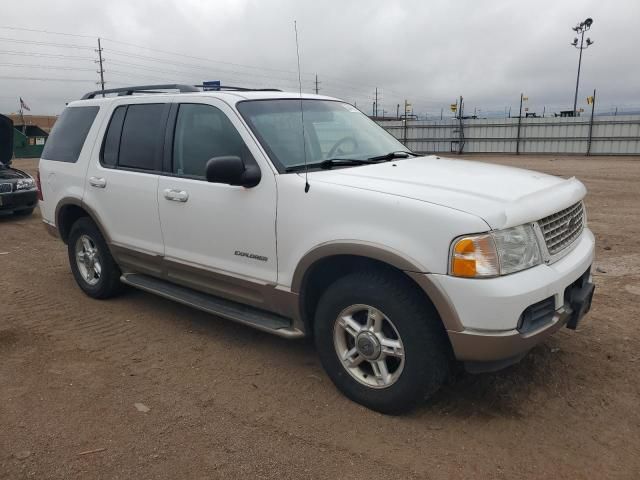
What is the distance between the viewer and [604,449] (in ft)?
9.35

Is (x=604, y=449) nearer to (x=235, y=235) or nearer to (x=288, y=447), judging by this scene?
(x=288, y=447)

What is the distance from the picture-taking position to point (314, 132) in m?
4.09

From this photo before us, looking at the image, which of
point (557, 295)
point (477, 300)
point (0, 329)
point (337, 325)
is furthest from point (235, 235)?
point (0, 329)

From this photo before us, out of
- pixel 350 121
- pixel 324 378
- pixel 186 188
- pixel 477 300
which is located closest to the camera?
pixel 477 300

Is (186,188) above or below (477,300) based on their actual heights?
above

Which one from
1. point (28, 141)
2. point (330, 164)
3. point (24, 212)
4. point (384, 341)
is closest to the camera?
point (384, 341)

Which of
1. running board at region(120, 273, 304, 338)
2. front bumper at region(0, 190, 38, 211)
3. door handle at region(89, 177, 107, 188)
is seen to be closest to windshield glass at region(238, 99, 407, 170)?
running board at region(120, 273, 304, 338)

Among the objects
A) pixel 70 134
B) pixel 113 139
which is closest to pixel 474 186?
pixel 113 139

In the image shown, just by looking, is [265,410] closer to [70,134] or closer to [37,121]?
[70,134]

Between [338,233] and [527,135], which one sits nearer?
[338,233]

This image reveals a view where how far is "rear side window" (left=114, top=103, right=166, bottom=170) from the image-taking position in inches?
172

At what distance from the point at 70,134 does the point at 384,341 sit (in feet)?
12.9

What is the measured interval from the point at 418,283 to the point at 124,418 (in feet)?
6.28

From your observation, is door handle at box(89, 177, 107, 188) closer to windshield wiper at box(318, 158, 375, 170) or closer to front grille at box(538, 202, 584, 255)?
windshield wiper at box(318, 158, 375, 170)
